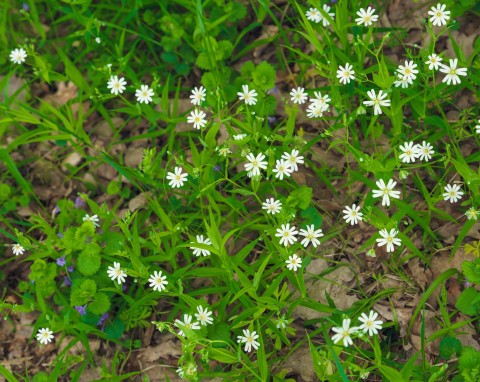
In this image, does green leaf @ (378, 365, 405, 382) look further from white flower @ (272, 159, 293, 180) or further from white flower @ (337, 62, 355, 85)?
white flower @ (337, 62, 355, 85)

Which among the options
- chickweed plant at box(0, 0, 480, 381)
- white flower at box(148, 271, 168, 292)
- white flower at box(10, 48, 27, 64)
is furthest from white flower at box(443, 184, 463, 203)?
white flower at box(10, 48, 27, 64)

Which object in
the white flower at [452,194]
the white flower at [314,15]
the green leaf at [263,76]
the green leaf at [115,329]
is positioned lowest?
the green leaf at [115,329]

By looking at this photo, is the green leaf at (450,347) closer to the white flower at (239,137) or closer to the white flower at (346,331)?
the white flower at (346,331)

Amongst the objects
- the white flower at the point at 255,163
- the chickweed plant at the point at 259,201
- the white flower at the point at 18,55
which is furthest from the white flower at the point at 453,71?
the white flower at the point at 18,55

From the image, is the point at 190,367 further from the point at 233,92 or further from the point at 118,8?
the point at 118,8

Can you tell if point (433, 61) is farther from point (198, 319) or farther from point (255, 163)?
point (198, 319)

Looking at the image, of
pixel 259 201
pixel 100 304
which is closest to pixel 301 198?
pixel 259 201

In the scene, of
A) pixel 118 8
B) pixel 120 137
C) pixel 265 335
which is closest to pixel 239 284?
pixel 265 335
